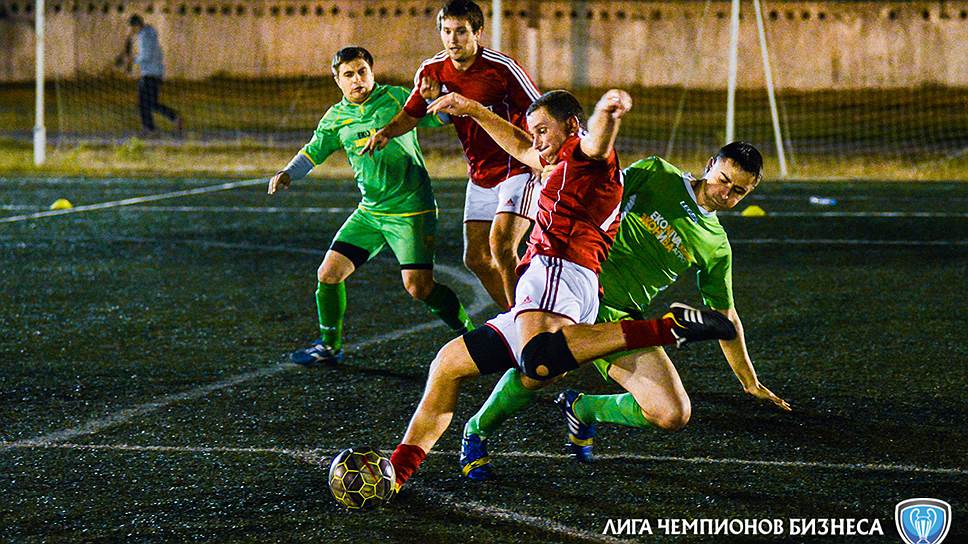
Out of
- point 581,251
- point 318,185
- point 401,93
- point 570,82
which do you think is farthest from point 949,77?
point 581,251

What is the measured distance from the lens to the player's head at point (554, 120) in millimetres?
5137

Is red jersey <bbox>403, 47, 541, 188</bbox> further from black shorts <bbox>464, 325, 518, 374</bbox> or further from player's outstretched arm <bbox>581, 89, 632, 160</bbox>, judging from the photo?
black shorts <bbox>464, 325, 518, 374</bbox>

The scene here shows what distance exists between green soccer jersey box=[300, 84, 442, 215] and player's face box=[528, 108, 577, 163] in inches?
91.6

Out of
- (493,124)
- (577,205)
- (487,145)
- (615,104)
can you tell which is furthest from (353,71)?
(615,104)

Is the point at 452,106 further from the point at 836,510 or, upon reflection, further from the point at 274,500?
the point at 836,510

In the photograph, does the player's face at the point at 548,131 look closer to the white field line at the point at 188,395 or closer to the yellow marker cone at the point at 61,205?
the white field line at the point at 188,395

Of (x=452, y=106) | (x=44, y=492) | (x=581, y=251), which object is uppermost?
(x=452, y=106)

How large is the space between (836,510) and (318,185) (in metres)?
12.5

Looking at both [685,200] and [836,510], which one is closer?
[836,510]

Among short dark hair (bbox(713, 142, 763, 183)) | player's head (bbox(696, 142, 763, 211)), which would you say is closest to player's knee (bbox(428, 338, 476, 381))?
player's head (bbox(696, 142, 763, 211))

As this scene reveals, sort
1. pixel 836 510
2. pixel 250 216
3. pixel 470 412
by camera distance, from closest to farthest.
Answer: pixel 836 510 < pixel 470 412 < pixel 250 216

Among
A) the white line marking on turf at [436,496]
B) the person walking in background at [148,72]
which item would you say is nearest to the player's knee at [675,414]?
the white line marking on turf at [436,496]

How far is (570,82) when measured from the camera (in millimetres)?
34500

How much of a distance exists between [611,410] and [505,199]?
92.1 inches
